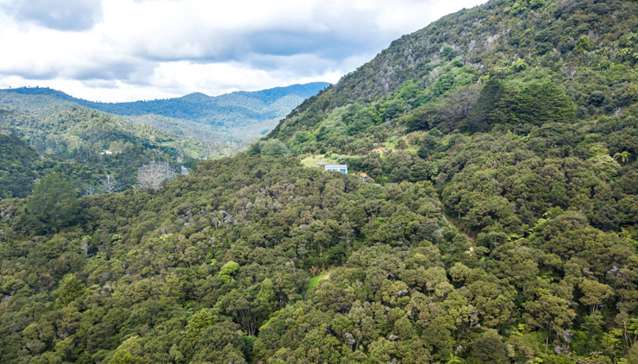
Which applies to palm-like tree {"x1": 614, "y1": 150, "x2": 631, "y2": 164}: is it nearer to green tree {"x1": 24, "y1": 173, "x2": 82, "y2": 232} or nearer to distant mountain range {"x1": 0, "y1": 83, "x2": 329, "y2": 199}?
green tree {"x1": 24, "y1": 173, "x2": 82, "y2": 232}

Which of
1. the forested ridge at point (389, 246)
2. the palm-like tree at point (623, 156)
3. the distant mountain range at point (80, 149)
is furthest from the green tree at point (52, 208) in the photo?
the palm-like tree at point (623, 156)

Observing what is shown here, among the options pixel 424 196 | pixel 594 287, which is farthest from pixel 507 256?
pixel 424 196

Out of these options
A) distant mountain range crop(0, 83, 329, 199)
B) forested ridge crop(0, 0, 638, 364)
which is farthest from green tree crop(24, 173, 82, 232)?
distant mountain range crop(0, 83, 329, 199)

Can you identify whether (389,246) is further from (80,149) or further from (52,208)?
(80,149)

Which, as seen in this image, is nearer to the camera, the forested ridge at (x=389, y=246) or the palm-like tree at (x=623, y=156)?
the forested ridge at (x=389, y=246)

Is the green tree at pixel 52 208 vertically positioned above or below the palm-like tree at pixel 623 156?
below

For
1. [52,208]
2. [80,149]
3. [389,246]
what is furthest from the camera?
[80,149]

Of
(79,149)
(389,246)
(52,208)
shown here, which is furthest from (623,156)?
(79,149)

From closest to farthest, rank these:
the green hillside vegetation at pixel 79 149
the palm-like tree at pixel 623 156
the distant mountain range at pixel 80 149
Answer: the palm-like tree at pixel 623 156, the green hillside vegetation at pixel 79 149, the distant mountain range at pixel 80 149

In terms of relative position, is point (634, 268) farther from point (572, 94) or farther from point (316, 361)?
point (572, 94)

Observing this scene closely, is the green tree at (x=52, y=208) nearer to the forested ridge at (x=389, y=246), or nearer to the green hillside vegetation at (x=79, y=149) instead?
the forested ridge at (x=389, y=246)
